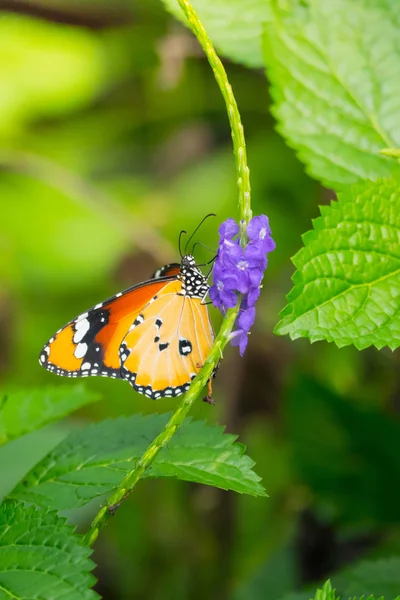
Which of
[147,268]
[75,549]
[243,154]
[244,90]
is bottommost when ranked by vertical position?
[75,549]

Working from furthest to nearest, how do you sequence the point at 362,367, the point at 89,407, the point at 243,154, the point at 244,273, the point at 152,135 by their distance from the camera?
the point at 152,135 → the point at 89,407 → the point at 362,367 → the point at 244,273 → the point at 243,154

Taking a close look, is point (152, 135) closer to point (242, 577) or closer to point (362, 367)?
point (362, 367)

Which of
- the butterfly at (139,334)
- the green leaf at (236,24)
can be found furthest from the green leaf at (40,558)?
the green leaf at (236,24)

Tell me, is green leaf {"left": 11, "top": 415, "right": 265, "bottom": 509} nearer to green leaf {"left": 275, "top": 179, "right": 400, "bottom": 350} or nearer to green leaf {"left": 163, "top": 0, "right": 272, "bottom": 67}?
green leaf {"left": 275, "top": 179, "right": 400, "bottom": 350}

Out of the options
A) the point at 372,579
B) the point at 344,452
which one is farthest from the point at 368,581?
the point at 344,452

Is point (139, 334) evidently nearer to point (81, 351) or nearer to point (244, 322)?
point (81, 351)

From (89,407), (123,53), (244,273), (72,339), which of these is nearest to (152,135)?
(123,53)

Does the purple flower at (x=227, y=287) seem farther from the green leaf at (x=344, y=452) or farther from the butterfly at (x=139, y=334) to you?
Answer: the green leaf at (x=344, y=452)
